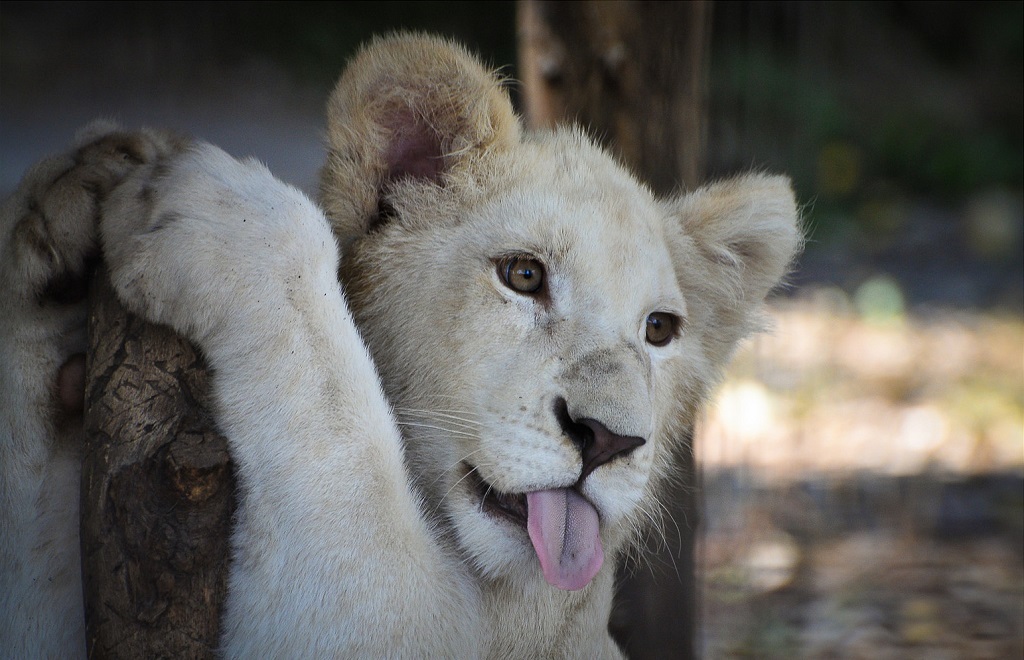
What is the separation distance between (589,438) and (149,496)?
905 millimetres

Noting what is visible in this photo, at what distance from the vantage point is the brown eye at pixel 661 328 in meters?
2.54

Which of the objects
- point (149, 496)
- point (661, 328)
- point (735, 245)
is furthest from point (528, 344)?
point (735, 245)

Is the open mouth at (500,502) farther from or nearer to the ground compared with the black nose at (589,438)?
nearer to the ground

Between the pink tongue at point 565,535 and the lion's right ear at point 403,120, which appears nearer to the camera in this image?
the pink tongue at point 565,535

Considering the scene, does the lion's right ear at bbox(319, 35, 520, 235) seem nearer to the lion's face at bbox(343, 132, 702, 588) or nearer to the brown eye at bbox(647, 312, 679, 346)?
the lion's face at bbox(343, 132, 702, 588)

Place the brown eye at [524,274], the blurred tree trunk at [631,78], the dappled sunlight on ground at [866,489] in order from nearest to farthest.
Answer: the brown eye at [524,274], the blurred tree trunk at [631,78], the dappled sunlight on ground at [866,489]

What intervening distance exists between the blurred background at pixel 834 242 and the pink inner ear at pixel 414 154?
0.68 ft

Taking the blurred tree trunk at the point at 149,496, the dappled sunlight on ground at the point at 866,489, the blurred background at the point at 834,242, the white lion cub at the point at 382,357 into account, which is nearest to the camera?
the blurred tree trunk at the point at 149,496

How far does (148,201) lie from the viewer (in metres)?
1.99

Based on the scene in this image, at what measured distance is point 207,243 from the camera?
77.5 inches

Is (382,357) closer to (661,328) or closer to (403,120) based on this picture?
(403,120)

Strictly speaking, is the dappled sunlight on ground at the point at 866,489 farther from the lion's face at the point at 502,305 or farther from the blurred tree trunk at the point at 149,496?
the blurred tree trunk at the point at 149,496

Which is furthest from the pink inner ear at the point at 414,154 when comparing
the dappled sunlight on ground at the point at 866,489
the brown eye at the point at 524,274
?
the dappled sunlight on ground at the point at 866,489

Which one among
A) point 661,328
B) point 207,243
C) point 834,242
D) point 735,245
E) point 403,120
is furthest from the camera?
point 834,242
